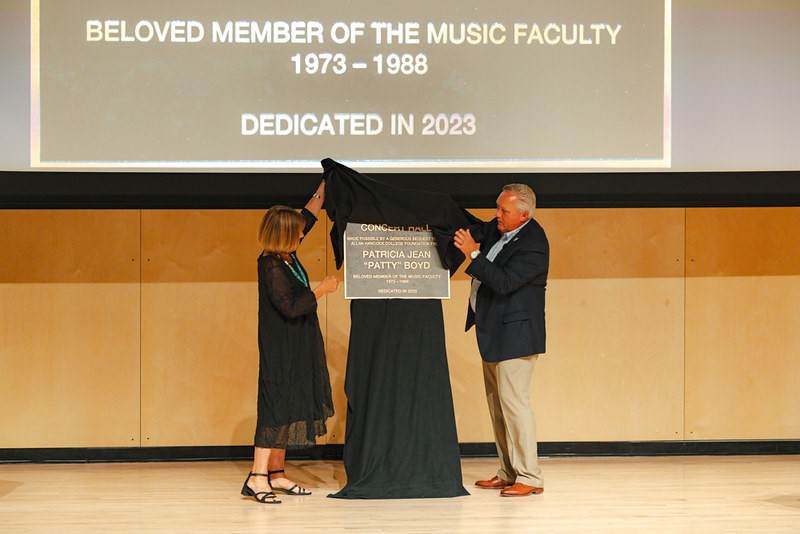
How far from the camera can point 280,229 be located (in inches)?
175

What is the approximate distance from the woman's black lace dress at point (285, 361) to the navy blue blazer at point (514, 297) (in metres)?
0.85

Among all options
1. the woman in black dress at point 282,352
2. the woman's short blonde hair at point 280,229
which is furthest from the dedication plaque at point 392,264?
the woman's short blonde hair at point 280,229

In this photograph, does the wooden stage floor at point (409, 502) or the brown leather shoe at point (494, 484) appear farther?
the brown leather shoe at point (494, 484)

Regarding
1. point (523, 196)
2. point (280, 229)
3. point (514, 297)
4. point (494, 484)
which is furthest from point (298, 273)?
point (494, 484)

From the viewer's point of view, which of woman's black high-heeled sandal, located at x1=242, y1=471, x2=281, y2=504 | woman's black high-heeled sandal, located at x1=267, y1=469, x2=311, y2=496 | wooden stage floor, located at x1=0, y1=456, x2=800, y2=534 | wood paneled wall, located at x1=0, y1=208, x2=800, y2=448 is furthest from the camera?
wood paneled wall, located at x1=0, y1=208, x2=800, y2=448

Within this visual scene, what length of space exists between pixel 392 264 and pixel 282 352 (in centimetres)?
69

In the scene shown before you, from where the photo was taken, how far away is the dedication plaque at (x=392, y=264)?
4547 millimetres

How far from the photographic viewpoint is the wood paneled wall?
18.7ft

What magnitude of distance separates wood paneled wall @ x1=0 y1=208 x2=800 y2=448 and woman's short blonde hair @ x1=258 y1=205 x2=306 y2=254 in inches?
52.5

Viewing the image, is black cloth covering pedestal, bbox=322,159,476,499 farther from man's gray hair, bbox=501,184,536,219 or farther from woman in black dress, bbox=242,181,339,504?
man's gray hair, bbox=501,184,536,219

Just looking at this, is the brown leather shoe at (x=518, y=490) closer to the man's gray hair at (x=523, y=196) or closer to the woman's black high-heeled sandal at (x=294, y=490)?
the woman's black high-heeled sandal at (x=294, y=490)

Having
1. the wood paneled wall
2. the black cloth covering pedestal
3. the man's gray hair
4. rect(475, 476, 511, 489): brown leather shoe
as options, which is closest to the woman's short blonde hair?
the black cloth covering pedestal

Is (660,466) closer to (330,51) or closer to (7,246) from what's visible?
(330,51)

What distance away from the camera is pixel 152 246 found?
227 inches
